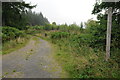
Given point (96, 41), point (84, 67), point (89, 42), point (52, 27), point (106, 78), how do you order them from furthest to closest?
1. point (52, 27)
2. point (89, 42)
3. point (96, 41)
4. point (84, 67)
5. point (106, 78)

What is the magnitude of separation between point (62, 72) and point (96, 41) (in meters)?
3.60

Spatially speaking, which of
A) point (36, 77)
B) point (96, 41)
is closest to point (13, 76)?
point (36, 77)

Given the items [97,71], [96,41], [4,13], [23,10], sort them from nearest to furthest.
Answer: [97,71]
[96,41]
[4,13]
[23,10]

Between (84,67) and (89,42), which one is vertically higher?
(89,42)

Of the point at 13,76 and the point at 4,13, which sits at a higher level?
the point at 4,13

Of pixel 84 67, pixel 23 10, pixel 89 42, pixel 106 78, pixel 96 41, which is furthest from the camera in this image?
pixel 23 10

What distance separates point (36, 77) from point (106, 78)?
7.52ft

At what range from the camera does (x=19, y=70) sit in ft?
12.4

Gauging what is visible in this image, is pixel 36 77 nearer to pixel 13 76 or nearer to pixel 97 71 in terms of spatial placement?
pixel 13 76

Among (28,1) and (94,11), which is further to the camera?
(28,1)

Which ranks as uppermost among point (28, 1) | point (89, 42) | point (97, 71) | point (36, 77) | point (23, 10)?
point (28, 1)

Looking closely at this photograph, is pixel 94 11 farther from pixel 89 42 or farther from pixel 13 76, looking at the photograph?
pixel 13 76

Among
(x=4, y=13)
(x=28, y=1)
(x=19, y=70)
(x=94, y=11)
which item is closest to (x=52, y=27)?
(x=28, y=1)

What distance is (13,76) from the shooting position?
3.29m
